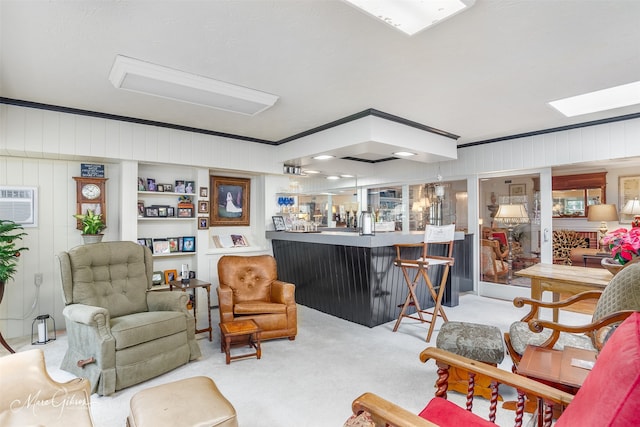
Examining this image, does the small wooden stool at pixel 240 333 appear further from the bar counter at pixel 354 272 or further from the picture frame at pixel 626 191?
the picture frame at pixel 626 191

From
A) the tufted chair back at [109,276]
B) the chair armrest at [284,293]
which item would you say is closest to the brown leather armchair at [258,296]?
the chair armrest at [284,293]

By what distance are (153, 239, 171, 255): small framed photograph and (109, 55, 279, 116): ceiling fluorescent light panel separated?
87.4 inches

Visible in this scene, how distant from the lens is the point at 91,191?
13.3 ft

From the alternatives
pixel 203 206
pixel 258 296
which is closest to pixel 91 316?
pixel 258 296

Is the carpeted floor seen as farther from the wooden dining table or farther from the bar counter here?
the wooden dining table

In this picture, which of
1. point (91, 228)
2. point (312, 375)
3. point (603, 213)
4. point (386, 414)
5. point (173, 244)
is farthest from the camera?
point (603, 213)

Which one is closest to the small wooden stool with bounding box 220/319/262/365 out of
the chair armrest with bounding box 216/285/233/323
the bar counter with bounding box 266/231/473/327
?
the chair armrest with bounding box 216/285/233/323

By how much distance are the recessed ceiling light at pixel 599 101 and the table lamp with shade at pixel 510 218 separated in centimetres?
163

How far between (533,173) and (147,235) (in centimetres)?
561

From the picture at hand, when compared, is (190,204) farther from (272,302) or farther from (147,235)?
A: (272,302)

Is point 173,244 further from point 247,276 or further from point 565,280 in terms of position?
point 565,280

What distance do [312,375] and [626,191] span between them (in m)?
6.87

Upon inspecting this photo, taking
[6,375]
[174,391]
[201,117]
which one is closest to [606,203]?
[201,117]

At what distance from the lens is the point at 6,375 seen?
1.48 meters
